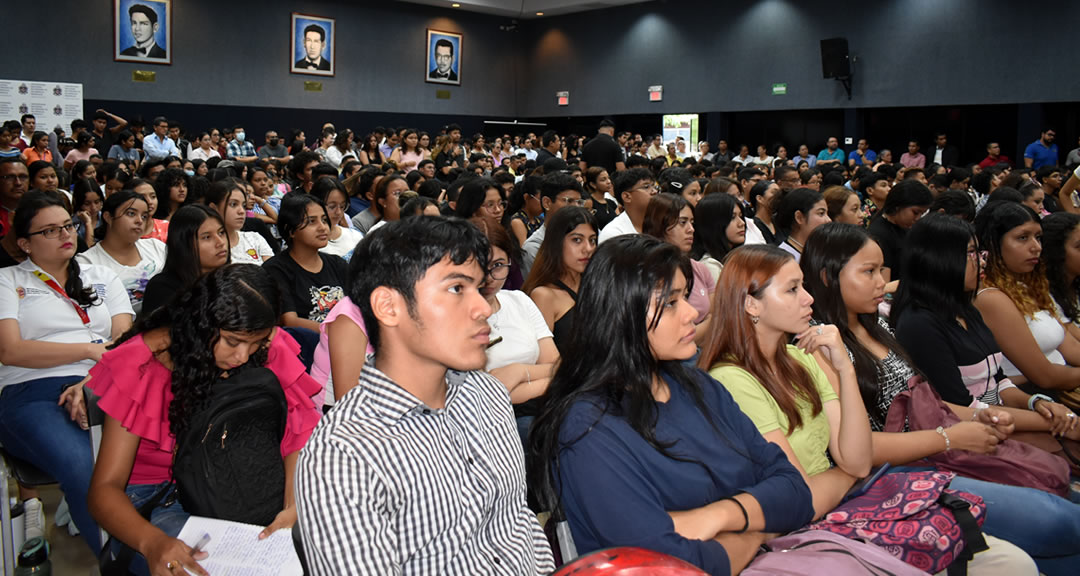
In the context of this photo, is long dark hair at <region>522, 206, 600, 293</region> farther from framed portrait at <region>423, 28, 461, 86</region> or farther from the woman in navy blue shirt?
framed portrait at <region>423, 28, 461, 86</region>

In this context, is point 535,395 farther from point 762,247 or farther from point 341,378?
point 762,247

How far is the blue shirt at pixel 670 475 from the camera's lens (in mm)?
1533

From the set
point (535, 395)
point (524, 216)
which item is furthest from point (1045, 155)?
point (535, 395)

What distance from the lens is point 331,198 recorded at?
473 centimetres

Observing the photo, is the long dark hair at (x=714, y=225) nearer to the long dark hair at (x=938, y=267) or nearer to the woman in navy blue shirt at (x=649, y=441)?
the long dark hair at (x=938, y=267)

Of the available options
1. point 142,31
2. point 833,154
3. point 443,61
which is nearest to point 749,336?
point 833,154

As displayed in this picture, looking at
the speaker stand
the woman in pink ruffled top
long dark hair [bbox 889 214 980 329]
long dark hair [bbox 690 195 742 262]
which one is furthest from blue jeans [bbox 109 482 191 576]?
the speaker stand

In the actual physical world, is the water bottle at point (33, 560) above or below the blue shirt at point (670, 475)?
below

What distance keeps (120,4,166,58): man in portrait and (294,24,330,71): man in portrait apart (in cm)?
292

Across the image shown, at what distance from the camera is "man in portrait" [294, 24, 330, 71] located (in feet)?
55.1

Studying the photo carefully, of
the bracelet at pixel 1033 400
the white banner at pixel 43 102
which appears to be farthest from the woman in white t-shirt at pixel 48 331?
the white banner at pixel 43 102

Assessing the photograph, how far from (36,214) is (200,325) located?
4.83 feet

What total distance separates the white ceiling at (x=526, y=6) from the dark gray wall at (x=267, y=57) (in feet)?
2.13

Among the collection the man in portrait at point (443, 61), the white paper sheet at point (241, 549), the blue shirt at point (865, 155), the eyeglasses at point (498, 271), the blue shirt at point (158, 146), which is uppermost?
the man in portrait at point (443, 61)
